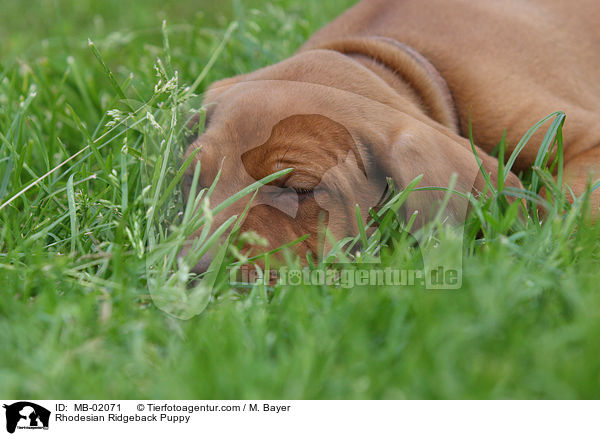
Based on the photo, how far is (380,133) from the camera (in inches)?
94.4

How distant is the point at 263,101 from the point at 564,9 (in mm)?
2145

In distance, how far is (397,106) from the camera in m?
2.58

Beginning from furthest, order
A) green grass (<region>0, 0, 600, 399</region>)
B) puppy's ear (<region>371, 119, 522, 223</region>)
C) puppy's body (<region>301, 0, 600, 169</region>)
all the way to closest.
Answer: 1. puppy's body (<region>301, 0, 600, 169</region>)
2. puppy's ear (<region>371, 119, 522, 223</region>)
3. green grass (<region>0, 0, 600, 399</region>)

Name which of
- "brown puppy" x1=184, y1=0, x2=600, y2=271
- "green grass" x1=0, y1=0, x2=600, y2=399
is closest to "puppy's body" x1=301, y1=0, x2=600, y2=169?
"brown puppy" x1=184, y1=0, x2=600, y2=271

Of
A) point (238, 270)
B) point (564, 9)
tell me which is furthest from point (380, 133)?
point (564, 9)

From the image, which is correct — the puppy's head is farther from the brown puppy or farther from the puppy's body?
the puppy's body

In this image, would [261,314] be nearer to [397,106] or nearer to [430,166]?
[430,166]

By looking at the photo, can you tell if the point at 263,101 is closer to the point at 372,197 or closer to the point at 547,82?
the point at 372,197

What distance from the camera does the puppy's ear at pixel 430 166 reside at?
2244 millimetres

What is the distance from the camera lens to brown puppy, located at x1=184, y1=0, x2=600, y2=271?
231cm
